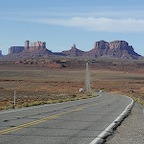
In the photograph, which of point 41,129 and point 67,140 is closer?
point 67,140

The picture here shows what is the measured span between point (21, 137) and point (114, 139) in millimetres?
2939

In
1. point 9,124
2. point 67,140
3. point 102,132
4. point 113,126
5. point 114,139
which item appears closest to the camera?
point 67,140

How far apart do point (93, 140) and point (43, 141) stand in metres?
1.58

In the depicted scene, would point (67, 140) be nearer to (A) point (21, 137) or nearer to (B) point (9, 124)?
(A) point (21, 137)

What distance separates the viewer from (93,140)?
472 inches

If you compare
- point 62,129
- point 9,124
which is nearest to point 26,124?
point 9,124

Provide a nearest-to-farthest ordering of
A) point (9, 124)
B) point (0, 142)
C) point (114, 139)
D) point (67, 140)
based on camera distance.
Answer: point (0, 142), point (67, 140), point (114, 139), point (9, 124)

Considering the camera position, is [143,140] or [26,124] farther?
[26,124]

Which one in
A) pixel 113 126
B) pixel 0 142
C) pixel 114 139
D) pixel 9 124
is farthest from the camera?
pixel 113 126

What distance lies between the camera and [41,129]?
46.6ft

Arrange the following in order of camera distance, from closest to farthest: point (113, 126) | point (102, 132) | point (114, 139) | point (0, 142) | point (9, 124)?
point (0, 142), point (114, 139), point (102, 132), point (9, 124), point (113, 126)

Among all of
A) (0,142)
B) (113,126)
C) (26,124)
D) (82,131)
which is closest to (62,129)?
(82,131)

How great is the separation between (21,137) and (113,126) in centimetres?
553

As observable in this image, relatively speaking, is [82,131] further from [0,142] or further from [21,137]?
[0,142]
